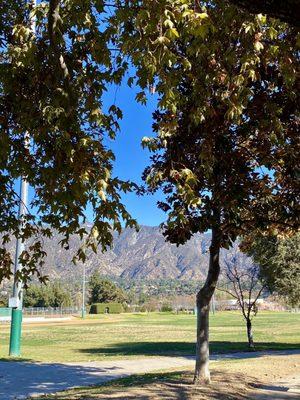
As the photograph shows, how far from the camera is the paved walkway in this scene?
40.5 feet

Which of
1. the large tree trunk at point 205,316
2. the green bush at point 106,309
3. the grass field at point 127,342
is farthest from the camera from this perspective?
the green bush at point 106,309

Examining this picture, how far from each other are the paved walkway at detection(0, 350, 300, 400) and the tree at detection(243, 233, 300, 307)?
494cm

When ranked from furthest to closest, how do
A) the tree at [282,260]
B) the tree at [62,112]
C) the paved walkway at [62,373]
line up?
the tree at [282,260] < the paved walkway at [62,373] < the tree at [62,112]

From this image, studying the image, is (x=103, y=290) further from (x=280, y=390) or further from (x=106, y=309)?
(x=280, y=390)

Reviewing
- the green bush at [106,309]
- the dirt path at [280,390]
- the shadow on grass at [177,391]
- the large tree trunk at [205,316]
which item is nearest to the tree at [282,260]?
the dirt path at [280,390]

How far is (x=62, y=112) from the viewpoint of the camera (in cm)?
562

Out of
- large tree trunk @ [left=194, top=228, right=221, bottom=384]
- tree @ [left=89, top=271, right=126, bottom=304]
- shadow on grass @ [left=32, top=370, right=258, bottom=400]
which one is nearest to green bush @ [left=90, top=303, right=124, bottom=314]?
tree @ [left=89, top=271, right=126, bottom=304]

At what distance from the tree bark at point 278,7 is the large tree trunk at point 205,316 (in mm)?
7327

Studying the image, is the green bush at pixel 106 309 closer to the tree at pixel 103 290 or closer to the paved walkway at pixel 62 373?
the tree at pixel 103 290

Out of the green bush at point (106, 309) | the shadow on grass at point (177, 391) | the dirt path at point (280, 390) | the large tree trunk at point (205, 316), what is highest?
the green bush at point (106, 309)

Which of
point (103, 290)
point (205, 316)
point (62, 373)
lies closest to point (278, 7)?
point (205, 316)

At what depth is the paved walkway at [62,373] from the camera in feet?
40.5

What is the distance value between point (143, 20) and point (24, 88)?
1.85m

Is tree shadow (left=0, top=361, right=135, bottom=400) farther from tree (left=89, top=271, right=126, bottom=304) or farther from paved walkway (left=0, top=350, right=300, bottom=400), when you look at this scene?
tree (left=89, top=271, right=126, bottom=304)
